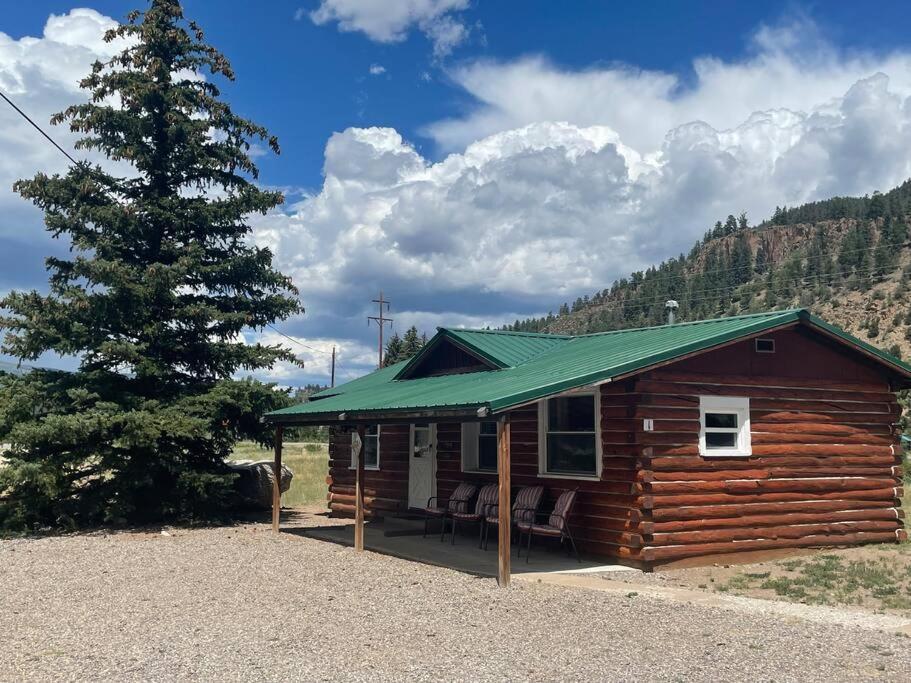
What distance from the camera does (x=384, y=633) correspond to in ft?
25.2

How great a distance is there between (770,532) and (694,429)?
204 centimetres

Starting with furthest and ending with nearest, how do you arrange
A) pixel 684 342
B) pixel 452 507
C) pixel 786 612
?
pixel 452 507, pixel 684 342, pixel 786 612

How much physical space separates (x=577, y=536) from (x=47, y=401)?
10.6 meters

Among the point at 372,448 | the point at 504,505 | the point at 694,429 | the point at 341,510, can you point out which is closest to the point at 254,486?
the point at 341,510

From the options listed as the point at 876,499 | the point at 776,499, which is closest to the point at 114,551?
the point at 776,499

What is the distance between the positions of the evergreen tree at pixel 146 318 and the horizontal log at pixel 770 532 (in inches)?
361

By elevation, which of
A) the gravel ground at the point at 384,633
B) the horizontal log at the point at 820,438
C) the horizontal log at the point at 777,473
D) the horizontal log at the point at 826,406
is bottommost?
the gravel ground at the point at 384,633

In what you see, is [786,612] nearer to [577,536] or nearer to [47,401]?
[577,536]

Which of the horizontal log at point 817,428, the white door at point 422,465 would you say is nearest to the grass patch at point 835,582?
the horizontal log at point 817,428

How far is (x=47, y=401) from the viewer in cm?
1633

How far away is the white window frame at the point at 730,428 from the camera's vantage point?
39.0 feet

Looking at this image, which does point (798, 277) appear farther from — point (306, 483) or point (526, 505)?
point (526, 505)

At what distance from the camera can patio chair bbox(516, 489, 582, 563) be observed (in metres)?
11.7

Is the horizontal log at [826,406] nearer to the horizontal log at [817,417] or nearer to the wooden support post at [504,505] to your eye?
the horizontal log at [817,417]
